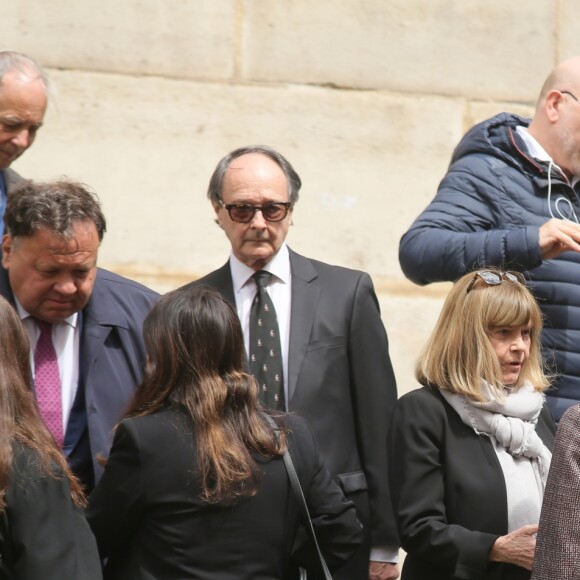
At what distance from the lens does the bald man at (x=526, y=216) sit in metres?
4.50

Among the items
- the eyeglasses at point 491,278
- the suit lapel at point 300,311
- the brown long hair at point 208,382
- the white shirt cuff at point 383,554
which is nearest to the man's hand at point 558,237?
the eyeglasses at point 491,278

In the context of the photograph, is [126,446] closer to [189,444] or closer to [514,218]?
[189,444]

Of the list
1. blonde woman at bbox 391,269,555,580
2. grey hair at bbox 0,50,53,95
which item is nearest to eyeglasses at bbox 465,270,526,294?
blonde woman at bbox 391,269,555,580

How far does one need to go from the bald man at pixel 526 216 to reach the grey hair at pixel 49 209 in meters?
1.02

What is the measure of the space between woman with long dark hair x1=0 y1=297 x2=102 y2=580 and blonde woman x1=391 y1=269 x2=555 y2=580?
107 centimetres

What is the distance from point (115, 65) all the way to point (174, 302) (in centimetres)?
264

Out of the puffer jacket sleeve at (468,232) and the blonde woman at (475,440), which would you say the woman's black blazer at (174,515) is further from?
the puffer jacket sleeve at (468,232)

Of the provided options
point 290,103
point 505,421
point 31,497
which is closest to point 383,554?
point 505,421

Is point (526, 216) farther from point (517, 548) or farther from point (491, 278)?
point (517, 548)

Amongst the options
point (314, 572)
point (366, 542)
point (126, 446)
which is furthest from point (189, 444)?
point (366, 542)

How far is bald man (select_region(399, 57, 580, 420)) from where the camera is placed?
14.8 ft

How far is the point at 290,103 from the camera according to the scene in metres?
6.40

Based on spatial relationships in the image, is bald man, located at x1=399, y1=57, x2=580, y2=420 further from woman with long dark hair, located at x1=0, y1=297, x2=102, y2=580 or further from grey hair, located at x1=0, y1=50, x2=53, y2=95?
woman with long dark hair, located at x1=0, y1=297, x2=102, y2=580

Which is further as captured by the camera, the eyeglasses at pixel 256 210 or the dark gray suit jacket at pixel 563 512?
the eyeglasses at pixel 256 210
